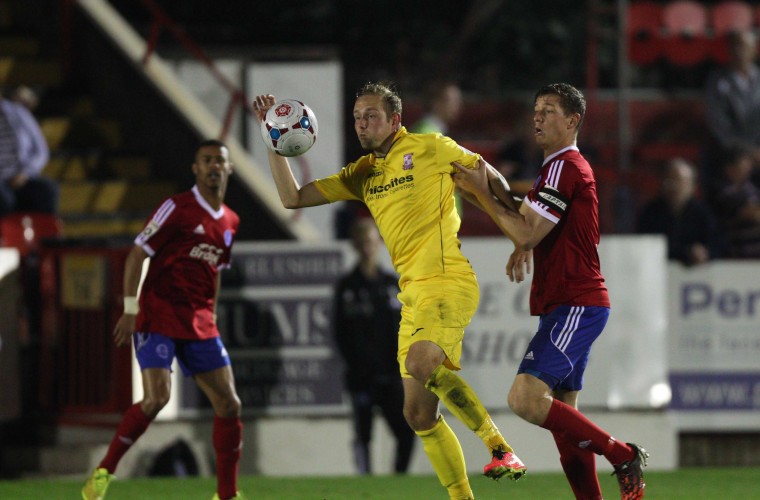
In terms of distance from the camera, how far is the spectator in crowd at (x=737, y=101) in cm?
1411

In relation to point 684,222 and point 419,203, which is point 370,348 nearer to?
point 684,222

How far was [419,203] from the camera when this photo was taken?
7.12m

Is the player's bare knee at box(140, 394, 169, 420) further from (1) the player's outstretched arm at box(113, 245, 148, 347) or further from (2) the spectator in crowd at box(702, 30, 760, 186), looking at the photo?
(2) the spectator in crowd at box(702, 30, 760, 186)

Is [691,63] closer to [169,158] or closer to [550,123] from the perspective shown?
[169,158]

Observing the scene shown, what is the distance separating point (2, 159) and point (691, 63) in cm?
867

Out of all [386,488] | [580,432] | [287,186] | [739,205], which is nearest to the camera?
[580,432]

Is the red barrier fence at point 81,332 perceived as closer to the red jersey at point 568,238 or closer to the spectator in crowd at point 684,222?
the spectator in crowd at point 684,222

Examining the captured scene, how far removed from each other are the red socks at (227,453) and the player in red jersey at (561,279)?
2104 mm

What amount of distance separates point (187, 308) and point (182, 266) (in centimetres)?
25

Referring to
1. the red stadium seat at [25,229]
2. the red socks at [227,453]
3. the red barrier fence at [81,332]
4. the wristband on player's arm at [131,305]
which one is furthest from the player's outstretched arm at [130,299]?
the red stadium seat at [25,229]

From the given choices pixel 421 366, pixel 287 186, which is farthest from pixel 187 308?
pixel 421 366

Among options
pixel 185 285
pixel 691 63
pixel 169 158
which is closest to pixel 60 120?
pixel 169 158

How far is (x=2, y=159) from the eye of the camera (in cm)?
1223

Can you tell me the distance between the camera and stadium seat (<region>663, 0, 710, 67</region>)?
17062 mm
